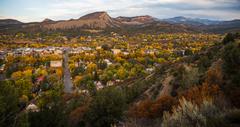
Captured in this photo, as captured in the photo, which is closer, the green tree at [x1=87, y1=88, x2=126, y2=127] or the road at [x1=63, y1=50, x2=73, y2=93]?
the green tree at [x1=87, y1=88, x2=126, y2=127]

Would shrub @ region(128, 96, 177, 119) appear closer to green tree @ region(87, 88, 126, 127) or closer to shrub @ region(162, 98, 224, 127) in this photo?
green tree @ region(87, 88, 126, 127)

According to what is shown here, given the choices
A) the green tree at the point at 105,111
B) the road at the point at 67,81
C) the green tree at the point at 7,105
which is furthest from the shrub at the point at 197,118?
the road at the point at 67,81

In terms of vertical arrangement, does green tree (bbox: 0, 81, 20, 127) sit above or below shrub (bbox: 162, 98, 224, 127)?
below

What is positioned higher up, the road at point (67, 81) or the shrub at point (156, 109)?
the shrub at point (156, 109)

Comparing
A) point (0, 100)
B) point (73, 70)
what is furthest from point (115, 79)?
point (0, 100)

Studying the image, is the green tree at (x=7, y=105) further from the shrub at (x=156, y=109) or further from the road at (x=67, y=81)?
the road at (x=67, y=81)

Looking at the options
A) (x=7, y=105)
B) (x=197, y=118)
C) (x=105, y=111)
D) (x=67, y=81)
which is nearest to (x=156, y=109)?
(x=105, y=111)

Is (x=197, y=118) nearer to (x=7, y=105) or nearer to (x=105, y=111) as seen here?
(x=7, y=105)

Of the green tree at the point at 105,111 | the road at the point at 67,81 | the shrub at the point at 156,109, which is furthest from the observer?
the road at the point at 67,81

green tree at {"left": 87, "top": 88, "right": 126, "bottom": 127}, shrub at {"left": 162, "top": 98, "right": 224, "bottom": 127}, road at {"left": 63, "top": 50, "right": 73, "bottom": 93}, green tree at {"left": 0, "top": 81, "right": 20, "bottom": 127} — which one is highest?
shrub at {"left": 162, "top": 98, "right": 224, "bottom": 127}

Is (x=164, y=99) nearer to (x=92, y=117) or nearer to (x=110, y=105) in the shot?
(x=110, y=105)

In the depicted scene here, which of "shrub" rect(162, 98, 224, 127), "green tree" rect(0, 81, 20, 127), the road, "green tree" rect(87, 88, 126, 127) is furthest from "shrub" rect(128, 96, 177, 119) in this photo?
the road

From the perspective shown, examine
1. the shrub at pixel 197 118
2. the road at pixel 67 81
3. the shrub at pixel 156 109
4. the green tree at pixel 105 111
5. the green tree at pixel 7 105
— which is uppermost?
the shrub at pixel 197 118
